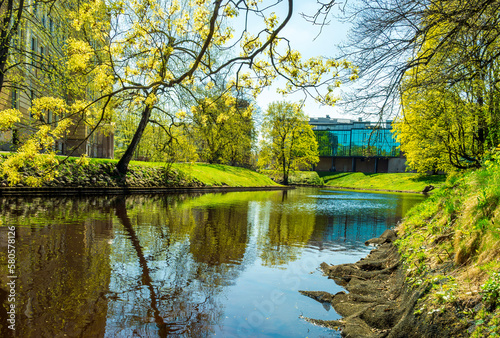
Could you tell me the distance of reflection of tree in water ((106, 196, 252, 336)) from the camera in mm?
4742

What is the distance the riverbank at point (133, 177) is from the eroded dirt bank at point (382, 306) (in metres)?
11.0

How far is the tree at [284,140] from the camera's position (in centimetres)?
5291

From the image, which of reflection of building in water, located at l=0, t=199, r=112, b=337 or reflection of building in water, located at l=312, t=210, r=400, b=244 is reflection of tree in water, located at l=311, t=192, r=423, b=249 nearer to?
reflection of building in water, located at l=312, t=210, r=400, b=244

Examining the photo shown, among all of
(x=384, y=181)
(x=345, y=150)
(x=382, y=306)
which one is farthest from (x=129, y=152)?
(x=345, y=150)

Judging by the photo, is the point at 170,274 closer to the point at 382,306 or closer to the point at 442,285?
the point at 382,306

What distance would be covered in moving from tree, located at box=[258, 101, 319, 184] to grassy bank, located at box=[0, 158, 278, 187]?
12.8m

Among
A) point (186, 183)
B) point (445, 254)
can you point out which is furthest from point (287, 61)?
point (186, 183)

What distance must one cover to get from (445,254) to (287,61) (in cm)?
453

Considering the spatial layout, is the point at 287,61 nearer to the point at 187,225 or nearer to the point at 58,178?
the point at 187,225

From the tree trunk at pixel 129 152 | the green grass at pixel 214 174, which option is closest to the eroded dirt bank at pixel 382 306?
the tree trunk at pixel 129 152

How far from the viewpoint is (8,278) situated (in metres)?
5.77

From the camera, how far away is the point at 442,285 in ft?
13.4

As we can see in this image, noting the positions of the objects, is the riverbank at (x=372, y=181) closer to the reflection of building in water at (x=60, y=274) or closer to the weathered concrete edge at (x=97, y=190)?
the weathered concrete edge at (x=97, y=190)

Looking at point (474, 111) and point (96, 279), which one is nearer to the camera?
point (96, 279)
